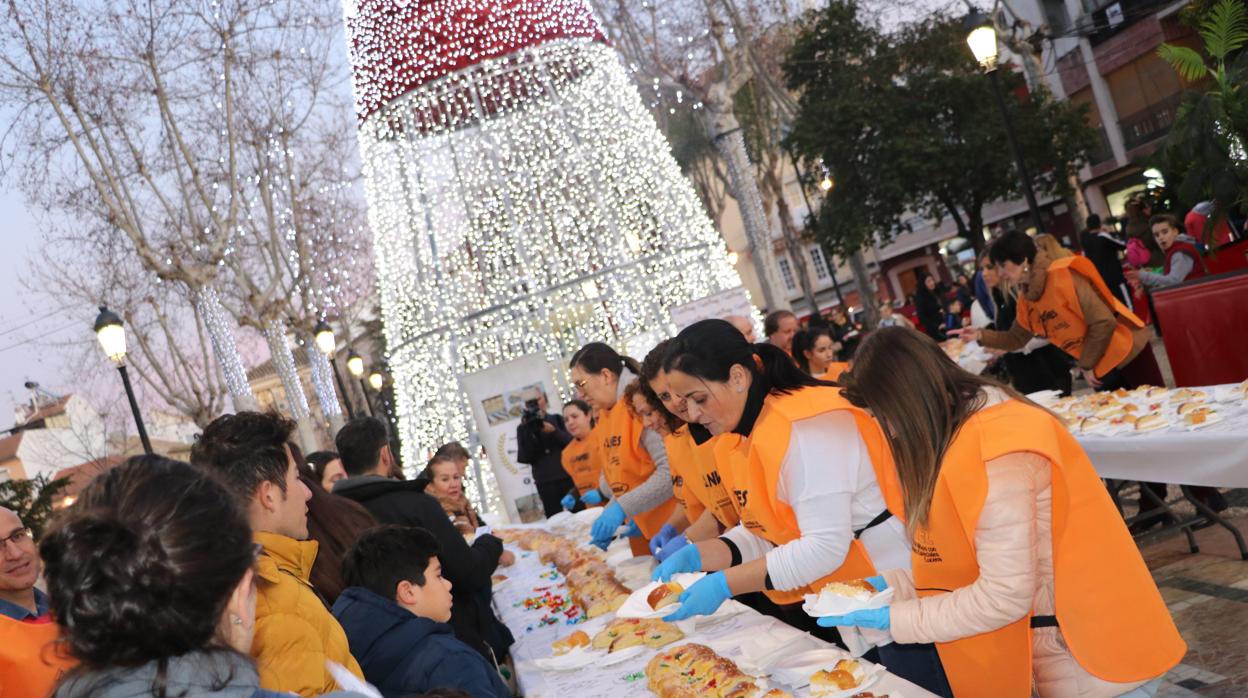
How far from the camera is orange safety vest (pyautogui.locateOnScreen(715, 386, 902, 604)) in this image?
336cm

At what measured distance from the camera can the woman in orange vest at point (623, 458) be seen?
5883mm

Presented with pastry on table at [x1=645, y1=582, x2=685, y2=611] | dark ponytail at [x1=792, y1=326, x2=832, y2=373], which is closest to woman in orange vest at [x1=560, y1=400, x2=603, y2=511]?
dark ponytail at [x1=792, y1=326, x2=832, y2=373]

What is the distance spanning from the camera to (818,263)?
63375 mm

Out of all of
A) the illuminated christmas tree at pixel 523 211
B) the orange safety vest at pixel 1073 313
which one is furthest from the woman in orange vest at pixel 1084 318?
the illuminated christmas tree at pixel 523 211

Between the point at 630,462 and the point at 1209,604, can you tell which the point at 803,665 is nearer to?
the point at 1209,604

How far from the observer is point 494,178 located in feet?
47.6

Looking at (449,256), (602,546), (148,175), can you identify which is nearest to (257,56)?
(148,175)

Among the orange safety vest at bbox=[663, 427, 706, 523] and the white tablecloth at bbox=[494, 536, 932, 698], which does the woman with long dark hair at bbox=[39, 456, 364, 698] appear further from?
the orange safety vest at bbox=[663, 427, 706, 523]

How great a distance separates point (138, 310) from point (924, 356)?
103 feet

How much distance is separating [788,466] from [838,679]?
25.8 inches

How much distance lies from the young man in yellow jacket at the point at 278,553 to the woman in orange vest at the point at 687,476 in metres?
1.42

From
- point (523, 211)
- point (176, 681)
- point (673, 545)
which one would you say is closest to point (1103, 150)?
point (523, 211)

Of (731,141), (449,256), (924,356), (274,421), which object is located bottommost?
(924,356)

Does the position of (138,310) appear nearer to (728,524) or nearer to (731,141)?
(731,141)
